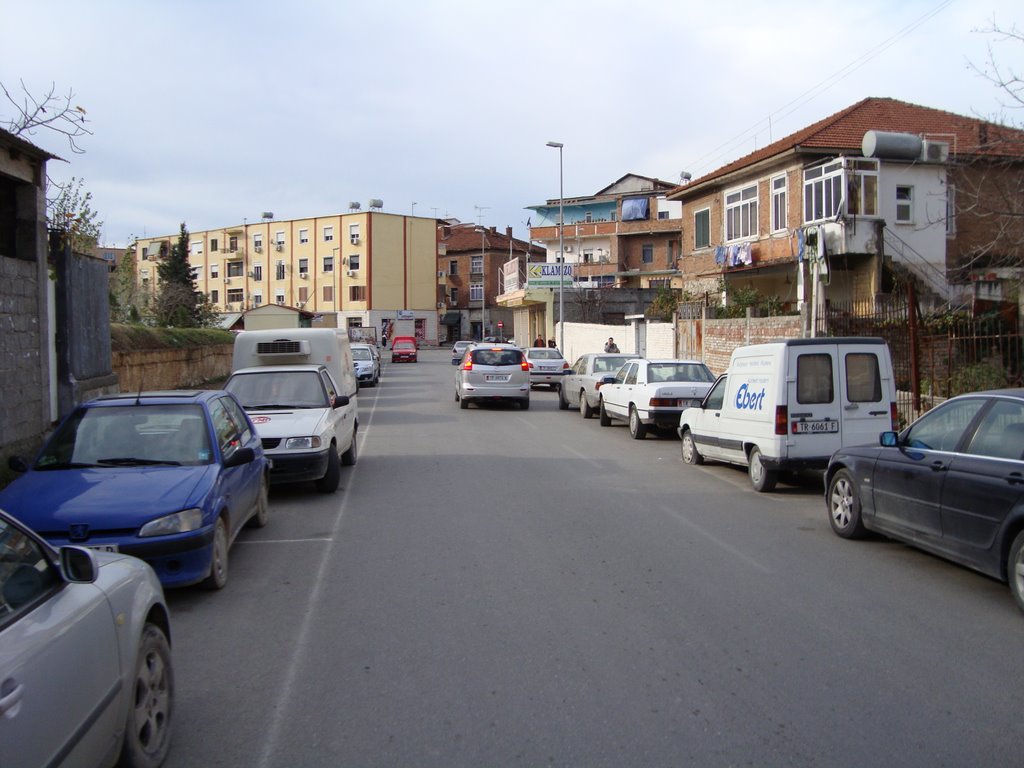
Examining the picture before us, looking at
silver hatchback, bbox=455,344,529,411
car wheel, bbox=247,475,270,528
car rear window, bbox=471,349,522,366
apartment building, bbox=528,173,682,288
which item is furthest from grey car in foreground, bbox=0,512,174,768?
apartment building, bbox=528,173,682,288

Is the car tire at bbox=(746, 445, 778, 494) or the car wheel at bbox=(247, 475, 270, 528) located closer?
the car wheel at bbox=(247, 475, 270, 528)

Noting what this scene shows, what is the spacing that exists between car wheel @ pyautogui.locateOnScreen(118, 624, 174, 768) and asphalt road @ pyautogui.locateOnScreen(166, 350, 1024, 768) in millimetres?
166

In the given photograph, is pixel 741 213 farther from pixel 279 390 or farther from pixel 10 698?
pixel 10 698

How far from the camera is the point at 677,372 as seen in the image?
685 inches

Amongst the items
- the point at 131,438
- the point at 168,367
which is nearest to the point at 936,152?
the point at 168,367

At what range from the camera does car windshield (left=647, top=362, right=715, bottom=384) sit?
1728 cm

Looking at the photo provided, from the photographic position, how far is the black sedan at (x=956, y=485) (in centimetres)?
638

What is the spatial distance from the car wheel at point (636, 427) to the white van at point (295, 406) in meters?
5.60

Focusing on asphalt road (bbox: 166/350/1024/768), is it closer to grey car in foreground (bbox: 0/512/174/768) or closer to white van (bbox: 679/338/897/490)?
grey car in foreground (bbox: 0/512/174/768)

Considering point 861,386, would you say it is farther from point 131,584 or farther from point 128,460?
point 131,584

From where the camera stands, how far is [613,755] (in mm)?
4070

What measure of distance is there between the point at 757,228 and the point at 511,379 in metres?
12.3

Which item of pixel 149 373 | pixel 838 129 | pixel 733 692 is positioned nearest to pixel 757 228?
pixel 838 129

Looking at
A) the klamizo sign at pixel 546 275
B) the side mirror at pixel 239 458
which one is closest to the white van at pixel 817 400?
the side mirror at pixel 239 458
